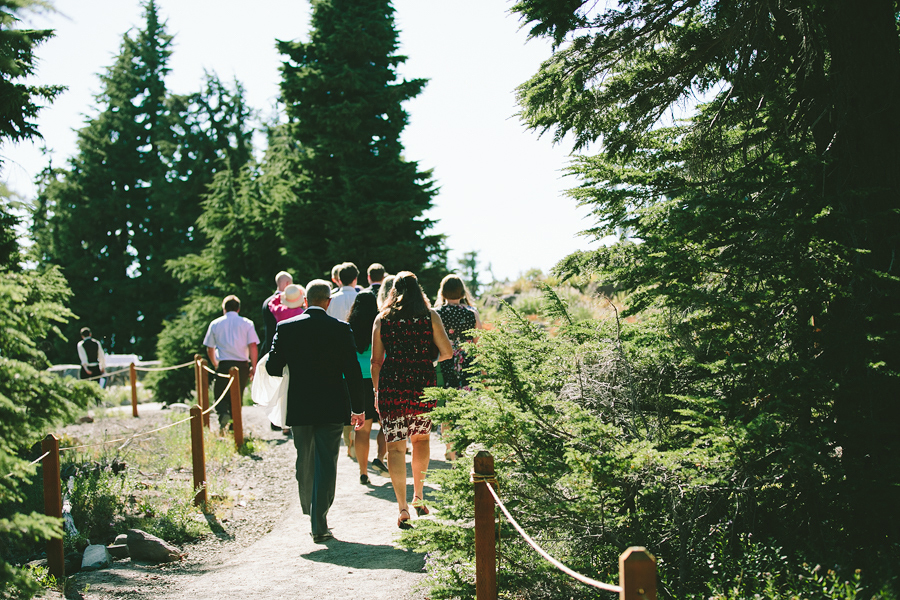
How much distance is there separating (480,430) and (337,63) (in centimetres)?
1586

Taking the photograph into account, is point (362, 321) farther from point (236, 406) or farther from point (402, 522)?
point (236, 406)

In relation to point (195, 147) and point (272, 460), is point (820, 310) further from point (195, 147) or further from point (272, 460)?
point (195, 147)

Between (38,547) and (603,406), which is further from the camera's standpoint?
(38,547)

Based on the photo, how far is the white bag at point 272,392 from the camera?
6270mm

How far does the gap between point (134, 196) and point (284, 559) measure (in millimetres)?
35864

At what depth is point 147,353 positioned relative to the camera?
35.1 meters

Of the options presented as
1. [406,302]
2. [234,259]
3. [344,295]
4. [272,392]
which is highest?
[234,259]

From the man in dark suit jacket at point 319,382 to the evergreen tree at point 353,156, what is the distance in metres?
10.8

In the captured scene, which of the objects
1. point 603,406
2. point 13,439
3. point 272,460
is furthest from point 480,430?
point 272,460

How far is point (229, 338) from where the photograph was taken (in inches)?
404

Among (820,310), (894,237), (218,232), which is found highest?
(218,232)

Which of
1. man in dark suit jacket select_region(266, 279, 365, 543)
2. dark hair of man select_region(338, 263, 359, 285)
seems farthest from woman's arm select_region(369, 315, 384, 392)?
dark hair of man select_region(338, 263, 359, 285)

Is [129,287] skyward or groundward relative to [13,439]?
skyward

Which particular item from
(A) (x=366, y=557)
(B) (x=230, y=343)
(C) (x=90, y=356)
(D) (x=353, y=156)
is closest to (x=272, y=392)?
(A) (x=366, y=557)
